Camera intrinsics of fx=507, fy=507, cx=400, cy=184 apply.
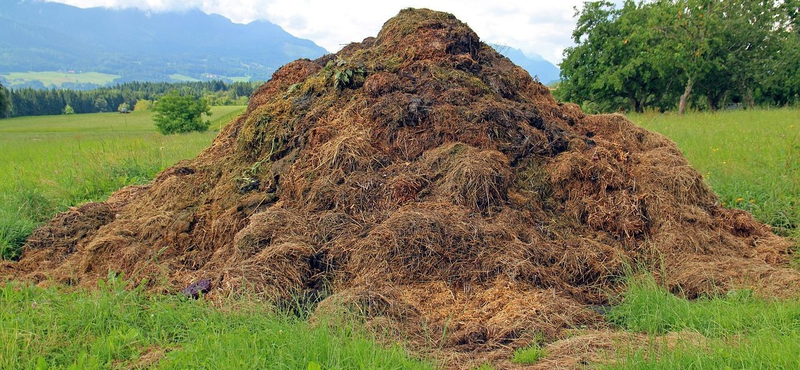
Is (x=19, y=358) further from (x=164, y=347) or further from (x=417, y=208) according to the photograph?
(x=417, y=208)

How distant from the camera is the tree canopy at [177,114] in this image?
3197 centimetres

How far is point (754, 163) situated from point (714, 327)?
549 cm

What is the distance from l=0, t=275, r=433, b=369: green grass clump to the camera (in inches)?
106

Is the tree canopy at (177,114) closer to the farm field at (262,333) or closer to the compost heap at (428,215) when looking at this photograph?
the compost heap at (428,215)

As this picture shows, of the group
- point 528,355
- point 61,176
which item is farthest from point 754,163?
point 61,176

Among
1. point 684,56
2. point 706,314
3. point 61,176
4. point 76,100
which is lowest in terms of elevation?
point 76,100

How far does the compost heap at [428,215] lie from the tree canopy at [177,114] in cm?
2789

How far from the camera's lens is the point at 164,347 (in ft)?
9.89

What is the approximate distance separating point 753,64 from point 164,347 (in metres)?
26.4

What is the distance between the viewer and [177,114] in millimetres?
32500

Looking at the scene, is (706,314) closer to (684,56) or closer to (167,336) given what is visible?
(167,336)

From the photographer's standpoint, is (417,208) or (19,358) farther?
(417,208)

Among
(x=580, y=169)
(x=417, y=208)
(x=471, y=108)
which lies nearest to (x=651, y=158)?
(x=580, y=169)

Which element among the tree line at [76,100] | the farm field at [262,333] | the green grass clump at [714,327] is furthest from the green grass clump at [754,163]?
the tree line at [76,100]
